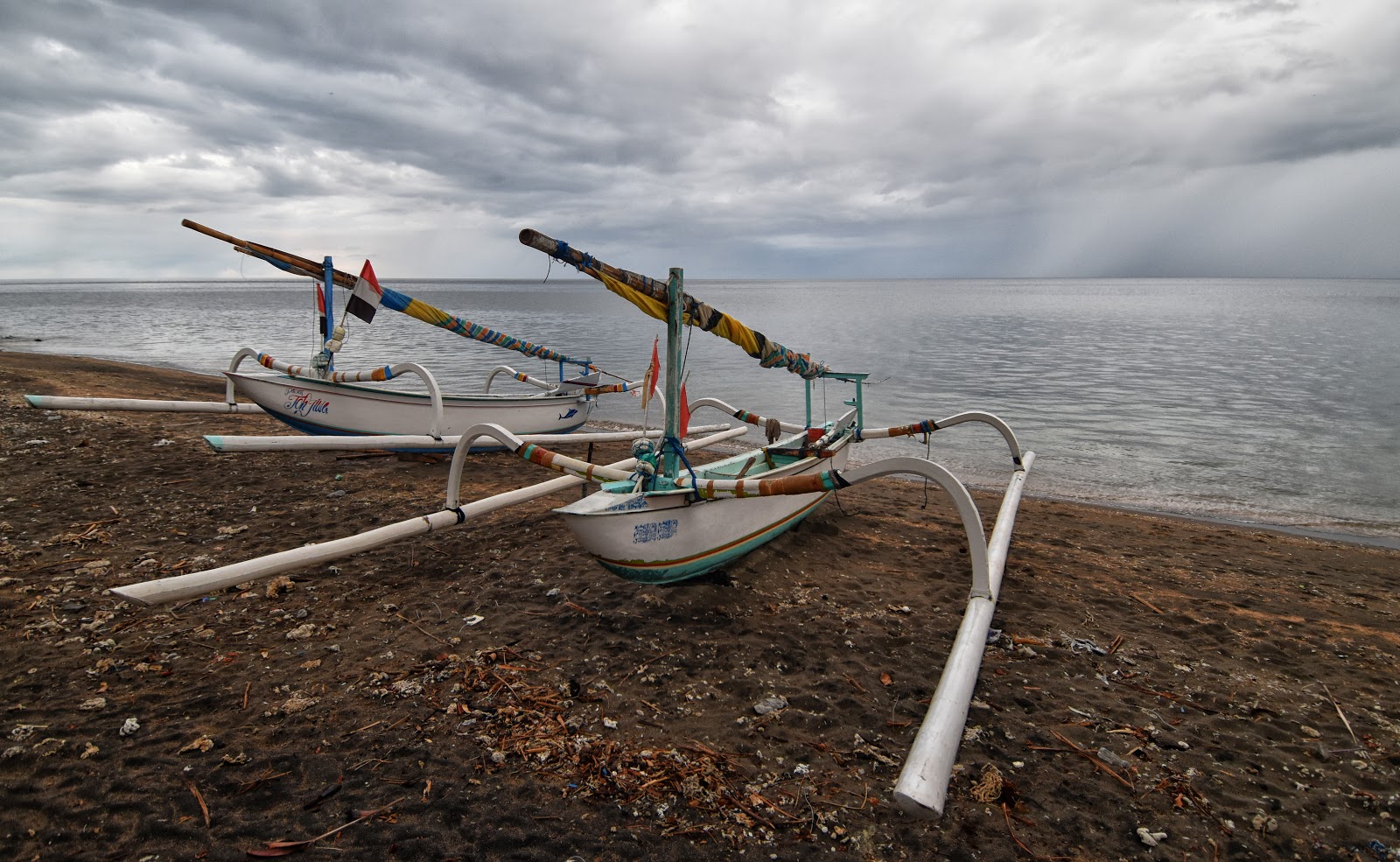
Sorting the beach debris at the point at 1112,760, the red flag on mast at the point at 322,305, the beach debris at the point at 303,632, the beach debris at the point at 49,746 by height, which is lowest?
the beach debris at the point at 1112,760

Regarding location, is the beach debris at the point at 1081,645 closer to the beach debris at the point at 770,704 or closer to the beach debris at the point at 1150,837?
the beach debris at the point at 1150,837

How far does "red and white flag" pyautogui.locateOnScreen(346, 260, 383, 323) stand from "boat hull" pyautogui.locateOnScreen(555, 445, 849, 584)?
491 centimetres

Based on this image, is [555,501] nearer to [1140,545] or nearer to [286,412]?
[286,412]

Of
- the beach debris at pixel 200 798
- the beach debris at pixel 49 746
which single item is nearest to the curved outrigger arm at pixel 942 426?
the beach debris at pixel 200 798

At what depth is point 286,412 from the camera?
30.6 feet

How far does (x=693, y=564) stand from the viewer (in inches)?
202

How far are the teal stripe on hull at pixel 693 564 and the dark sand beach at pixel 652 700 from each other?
228 mm

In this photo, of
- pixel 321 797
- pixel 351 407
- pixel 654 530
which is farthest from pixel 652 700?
pixel 351 407

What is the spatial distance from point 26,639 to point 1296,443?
19.7 metres

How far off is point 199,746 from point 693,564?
316 cm

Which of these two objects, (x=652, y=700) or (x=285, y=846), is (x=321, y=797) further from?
(x=652, y=700)

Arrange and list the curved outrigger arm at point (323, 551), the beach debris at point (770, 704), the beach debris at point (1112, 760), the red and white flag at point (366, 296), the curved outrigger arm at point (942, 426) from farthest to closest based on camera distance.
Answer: the red and white flag at point (366, 296) → the curved outrigger arm at point (942, 426) → the curved outrigger arm at point (323, 551) → the beach debris at point (770, 704) → the beach debris at point (1112, 760)

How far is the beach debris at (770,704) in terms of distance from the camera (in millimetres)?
3926

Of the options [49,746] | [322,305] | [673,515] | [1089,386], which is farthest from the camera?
[1089,386]
